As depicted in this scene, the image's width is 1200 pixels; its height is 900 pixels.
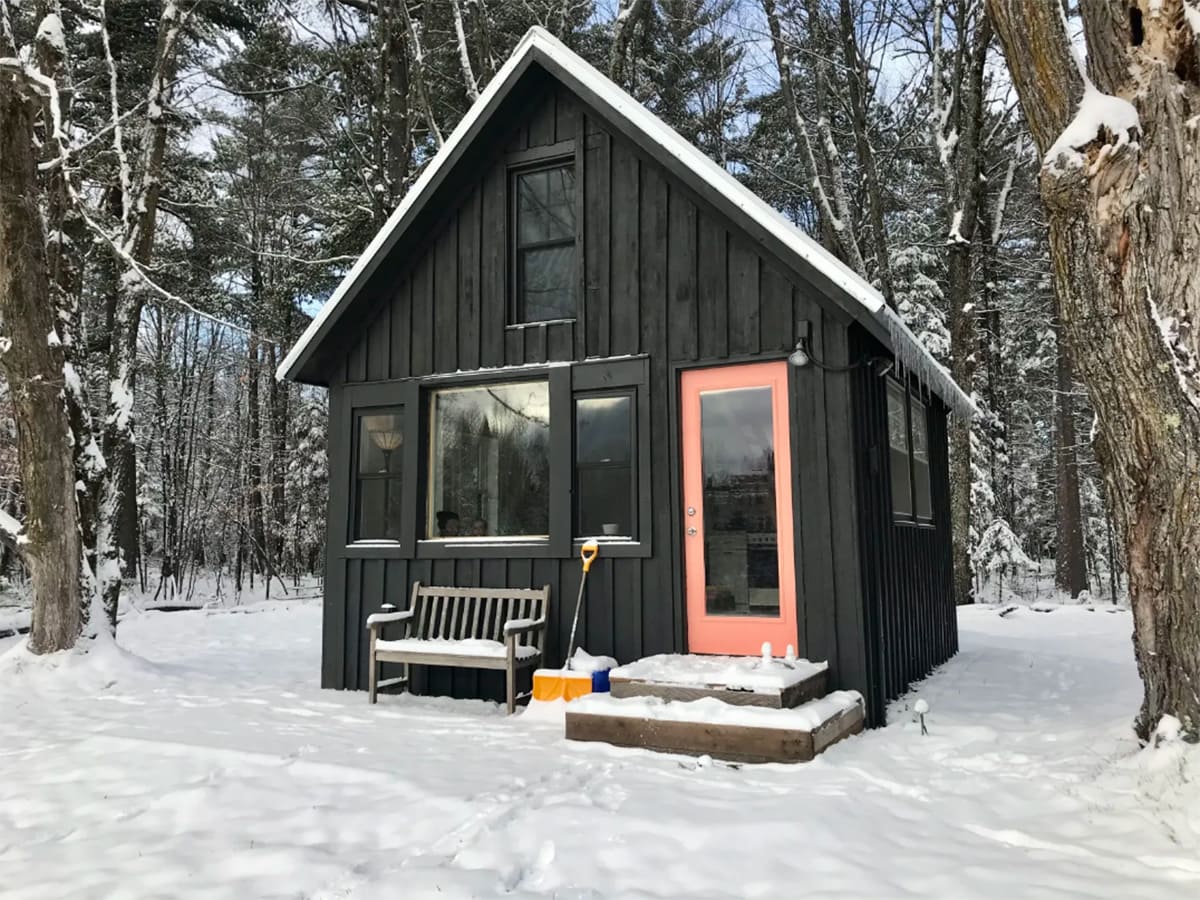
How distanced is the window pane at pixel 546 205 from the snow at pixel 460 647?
3.20m

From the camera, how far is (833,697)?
15.8 feet

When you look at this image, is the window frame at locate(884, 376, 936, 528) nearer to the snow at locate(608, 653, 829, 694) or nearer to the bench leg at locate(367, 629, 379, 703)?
the snow at locate(608, 653, 829, 694)

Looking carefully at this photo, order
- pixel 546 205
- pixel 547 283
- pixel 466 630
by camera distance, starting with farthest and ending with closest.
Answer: pixel 546 205, pixel 547 283, pixel 466 630

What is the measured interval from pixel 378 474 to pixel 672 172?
3.43 meters

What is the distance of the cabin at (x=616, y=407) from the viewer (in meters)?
5.35

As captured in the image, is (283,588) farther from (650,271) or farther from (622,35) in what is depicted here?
(650,271)

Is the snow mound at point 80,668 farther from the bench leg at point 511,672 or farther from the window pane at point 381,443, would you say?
the bench leg at point 511,672

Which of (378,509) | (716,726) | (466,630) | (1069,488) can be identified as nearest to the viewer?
(716,726)

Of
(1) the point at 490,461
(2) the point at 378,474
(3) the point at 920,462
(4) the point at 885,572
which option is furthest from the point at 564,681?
(3) the point at 920,462

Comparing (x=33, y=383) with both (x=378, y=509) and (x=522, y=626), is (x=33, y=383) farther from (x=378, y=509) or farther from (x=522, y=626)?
(x=522, y=626)

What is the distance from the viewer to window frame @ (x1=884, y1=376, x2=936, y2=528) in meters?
6.31

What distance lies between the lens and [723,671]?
479 cm

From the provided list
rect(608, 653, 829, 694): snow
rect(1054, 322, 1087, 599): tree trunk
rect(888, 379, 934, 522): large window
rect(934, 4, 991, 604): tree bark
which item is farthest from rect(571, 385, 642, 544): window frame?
rect(1054, 322, 1087, 599): tree trunk

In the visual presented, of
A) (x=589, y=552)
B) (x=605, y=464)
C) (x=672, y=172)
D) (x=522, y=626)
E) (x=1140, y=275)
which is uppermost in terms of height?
(x=672, y=172)
